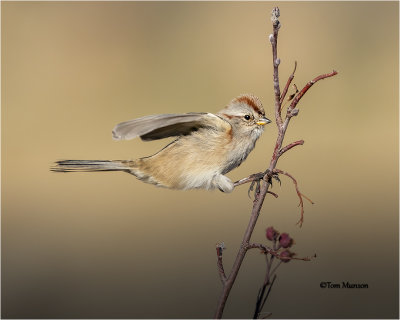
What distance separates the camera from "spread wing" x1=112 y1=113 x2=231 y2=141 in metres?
2.45

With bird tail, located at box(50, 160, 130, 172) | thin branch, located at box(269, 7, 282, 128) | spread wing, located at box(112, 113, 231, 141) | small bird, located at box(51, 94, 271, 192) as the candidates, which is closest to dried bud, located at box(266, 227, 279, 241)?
thin branch, located at box(269, 7, 282, 128)

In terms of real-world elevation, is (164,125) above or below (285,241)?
above

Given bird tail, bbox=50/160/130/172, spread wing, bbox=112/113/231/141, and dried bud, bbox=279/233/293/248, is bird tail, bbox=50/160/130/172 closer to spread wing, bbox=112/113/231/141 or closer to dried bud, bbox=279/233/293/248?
spread wing, bbox=112/113/231/141

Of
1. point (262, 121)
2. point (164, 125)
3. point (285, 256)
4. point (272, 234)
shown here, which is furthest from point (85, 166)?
point (285, 256)

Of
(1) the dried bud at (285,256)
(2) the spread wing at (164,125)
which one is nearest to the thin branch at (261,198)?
(1) the dried bud at (285,256)

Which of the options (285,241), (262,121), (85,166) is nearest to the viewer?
(285,241)

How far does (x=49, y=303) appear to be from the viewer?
6.90 m

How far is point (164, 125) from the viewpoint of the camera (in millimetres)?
2492

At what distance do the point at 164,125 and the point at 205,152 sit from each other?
91 cm

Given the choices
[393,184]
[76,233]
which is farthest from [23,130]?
[393,184]

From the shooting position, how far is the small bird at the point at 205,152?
3368 mm

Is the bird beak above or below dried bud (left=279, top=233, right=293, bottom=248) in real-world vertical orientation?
above

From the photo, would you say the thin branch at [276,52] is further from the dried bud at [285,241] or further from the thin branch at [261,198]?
the dried bud at [285,241]

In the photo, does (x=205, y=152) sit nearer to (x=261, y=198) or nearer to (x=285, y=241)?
(x=285, y=241)
